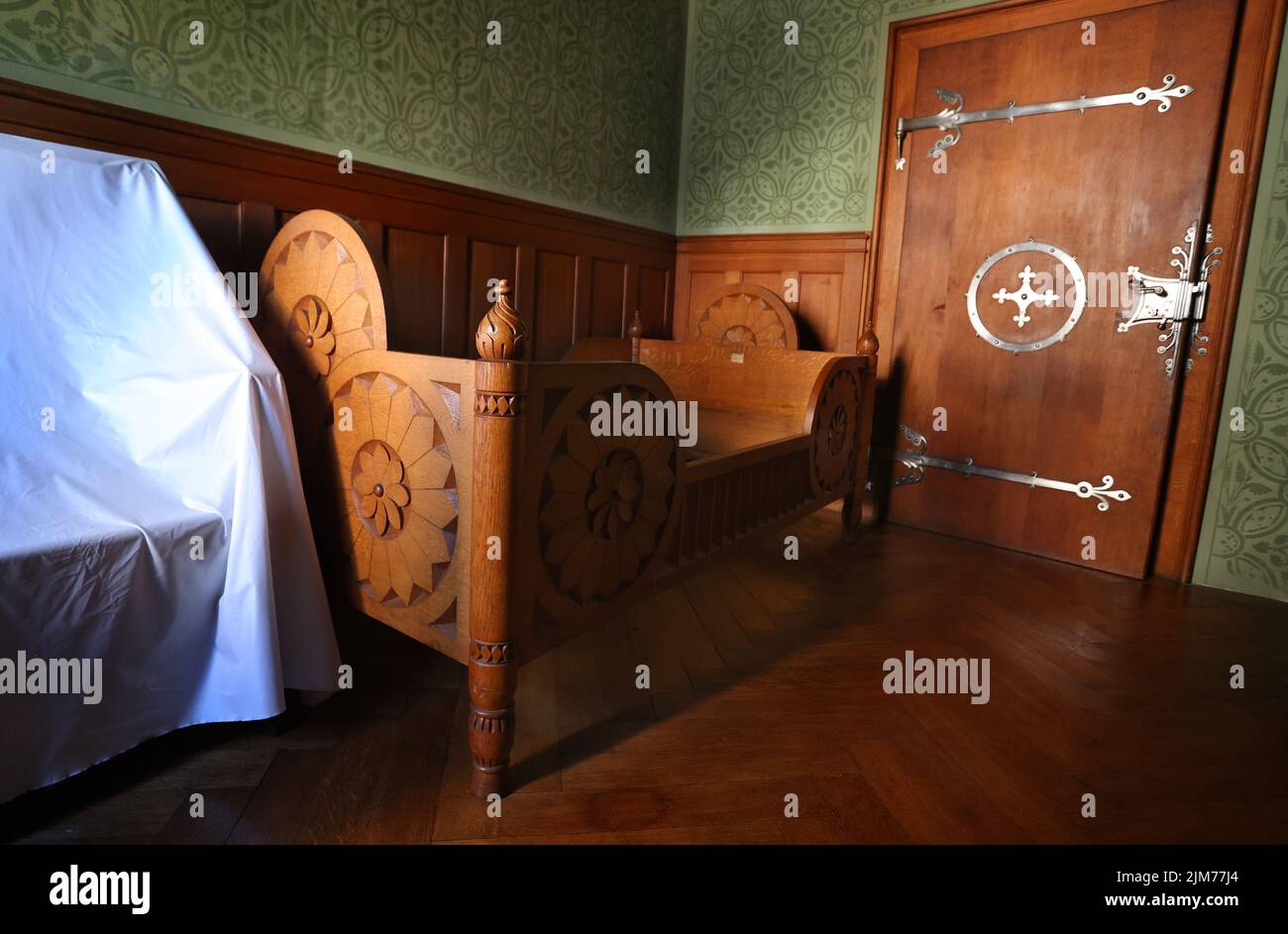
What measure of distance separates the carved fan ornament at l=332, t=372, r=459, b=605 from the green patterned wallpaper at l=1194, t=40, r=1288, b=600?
262 centimetres

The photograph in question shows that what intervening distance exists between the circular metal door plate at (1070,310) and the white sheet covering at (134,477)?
2.56m

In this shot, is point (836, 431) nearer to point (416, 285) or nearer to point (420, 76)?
point (416, 285)

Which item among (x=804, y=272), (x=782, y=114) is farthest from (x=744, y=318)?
(x=782, y=114)

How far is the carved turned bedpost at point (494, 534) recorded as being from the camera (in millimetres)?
1209

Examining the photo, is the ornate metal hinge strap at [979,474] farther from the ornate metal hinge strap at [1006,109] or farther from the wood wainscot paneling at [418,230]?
the wood wainscot paneling at [418,230]

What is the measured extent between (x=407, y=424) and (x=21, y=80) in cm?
110

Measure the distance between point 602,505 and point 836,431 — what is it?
55.0 inches

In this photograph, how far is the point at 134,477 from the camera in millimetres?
1346

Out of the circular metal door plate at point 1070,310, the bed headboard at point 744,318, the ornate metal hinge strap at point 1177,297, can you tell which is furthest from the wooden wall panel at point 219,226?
the ornate metal hinge strap at point 1177,297

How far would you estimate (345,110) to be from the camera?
2.11 meters

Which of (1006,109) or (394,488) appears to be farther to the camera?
(1006,109)

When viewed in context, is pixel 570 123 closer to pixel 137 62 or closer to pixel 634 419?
pixel 137 62
